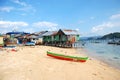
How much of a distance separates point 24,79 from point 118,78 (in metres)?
8.26

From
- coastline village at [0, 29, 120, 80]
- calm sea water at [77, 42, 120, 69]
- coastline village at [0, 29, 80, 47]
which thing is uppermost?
coastline village at [0, 29, 80, 47]

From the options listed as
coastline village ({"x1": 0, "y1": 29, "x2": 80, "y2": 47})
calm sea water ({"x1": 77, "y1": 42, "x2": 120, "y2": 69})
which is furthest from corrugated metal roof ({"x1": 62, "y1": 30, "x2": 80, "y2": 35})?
calm sea water ({"x1": 77, "y1": 42, "x2": 120, "y2": 69})

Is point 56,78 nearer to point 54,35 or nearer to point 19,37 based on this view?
point 54,35

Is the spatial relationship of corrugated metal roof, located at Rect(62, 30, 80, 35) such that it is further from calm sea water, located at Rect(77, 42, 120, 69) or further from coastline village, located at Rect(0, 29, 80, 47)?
calm sea water, located at Rect(77, 42, 120, 69)

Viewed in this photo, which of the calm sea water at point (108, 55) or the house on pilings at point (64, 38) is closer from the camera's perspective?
the calm sea water at point (108, 55)

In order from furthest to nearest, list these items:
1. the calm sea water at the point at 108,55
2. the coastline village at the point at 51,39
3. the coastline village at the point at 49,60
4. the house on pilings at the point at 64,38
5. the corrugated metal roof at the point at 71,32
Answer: the coastline village at the point at 51,39 < the house on pilings at the point at 64,38 < the corrugated metal roof at the point at 71,32 < the calm sea water at the point at 108,55 < the coastline village at the point at 49,60

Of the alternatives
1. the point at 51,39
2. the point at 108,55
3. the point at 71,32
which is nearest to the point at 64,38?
the point at 71,32

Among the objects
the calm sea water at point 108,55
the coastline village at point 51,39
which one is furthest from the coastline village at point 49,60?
the calm sea water at point 108,55

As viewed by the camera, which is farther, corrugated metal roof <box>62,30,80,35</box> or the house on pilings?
the house on pilings

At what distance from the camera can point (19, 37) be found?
178 ft

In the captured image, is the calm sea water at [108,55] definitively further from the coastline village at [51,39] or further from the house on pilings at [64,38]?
the coastline village at [51,39]

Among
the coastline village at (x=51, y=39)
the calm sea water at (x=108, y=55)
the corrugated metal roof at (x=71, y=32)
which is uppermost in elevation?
the corrugated metal roof at (x=71, y=32)

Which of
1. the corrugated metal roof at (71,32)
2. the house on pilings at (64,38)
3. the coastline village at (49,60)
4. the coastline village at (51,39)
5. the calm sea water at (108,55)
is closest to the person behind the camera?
the coastline village at (49,60)

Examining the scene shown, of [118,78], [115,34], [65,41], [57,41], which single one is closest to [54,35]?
[57,41]
